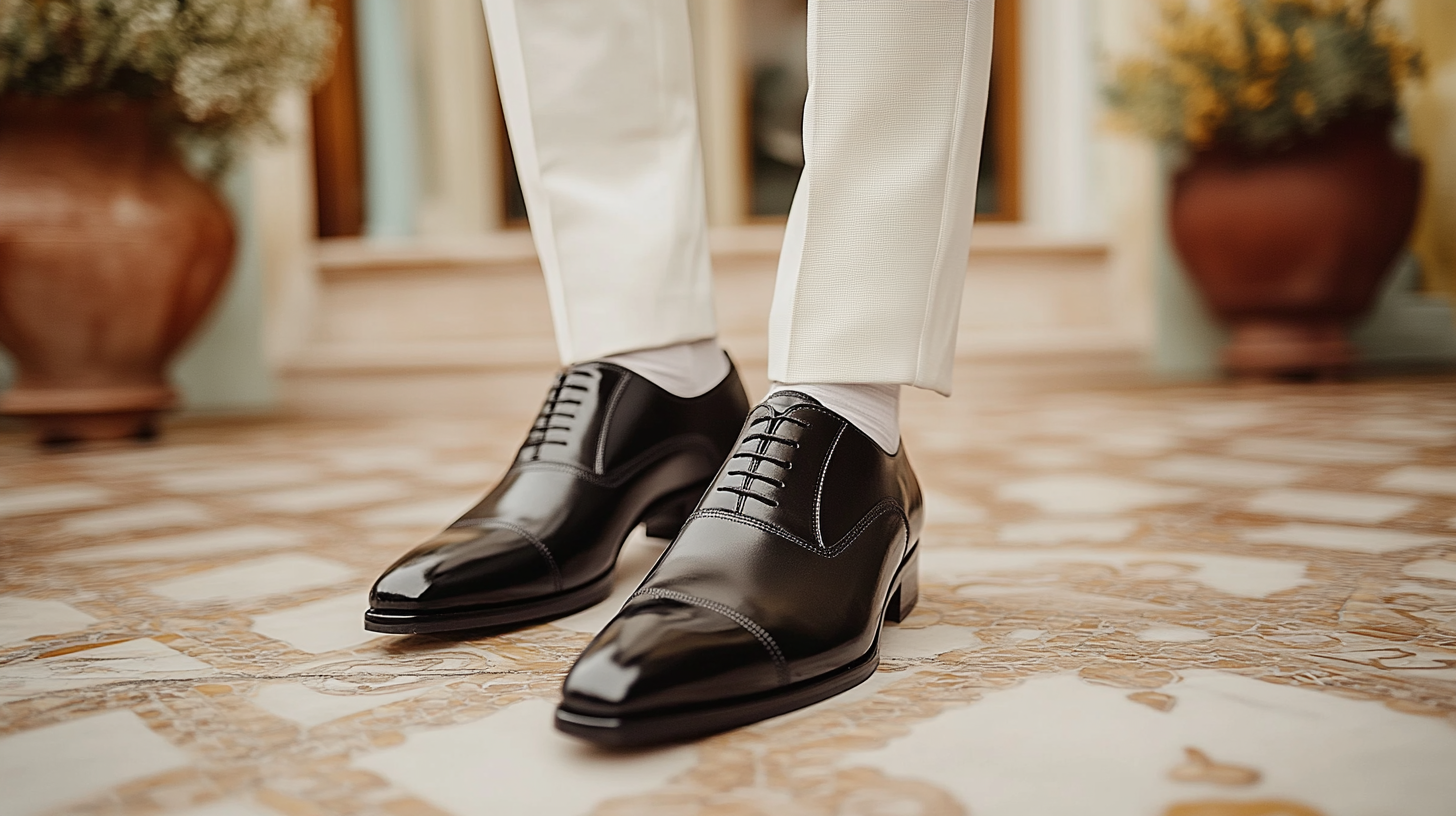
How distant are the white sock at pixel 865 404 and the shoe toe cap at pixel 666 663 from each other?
Answer: 0.48 feet

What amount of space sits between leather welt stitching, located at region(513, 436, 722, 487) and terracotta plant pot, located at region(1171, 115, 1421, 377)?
182cm

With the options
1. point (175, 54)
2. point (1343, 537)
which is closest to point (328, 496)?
point (175, 54)

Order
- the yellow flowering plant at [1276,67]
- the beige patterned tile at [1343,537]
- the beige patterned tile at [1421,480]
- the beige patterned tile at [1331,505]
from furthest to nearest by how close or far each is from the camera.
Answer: the yellow flowering plant at [1276,67], the beige patterned tile at [1421,480], the beige patterned tile at [1331,505], the beige patterned tile at [1343,537]

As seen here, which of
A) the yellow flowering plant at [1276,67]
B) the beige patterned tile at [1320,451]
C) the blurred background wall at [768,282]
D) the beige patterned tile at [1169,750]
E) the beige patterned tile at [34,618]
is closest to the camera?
the beige patterned tile at [1169,750]

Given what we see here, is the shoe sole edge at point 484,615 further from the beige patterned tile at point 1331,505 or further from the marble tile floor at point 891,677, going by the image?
the beige patterned tile at point 1331,505

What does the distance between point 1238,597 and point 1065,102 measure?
106 inches

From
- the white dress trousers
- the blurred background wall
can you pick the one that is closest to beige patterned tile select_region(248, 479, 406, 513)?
the white dress trousers

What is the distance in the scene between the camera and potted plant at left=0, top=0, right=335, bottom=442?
5.05ft

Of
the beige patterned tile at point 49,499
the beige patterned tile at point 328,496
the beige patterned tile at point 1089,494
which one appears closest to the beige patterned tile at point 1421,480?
the beige patterned tile at point 1089,494

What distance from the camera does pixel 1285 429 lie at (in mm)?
1499

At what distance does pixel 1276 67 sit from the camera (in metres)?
1.99

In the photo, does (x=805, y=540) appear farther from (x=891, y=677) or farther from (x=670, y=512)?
(x=670, y=512)

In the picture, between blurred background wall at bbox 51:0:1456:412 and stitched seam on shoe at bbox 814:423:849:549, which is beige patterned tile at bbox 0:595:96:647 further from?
blurred background wall at bbox 51:0:1456:412

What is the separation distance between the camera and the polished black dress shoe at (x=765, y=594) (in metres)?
0.41
